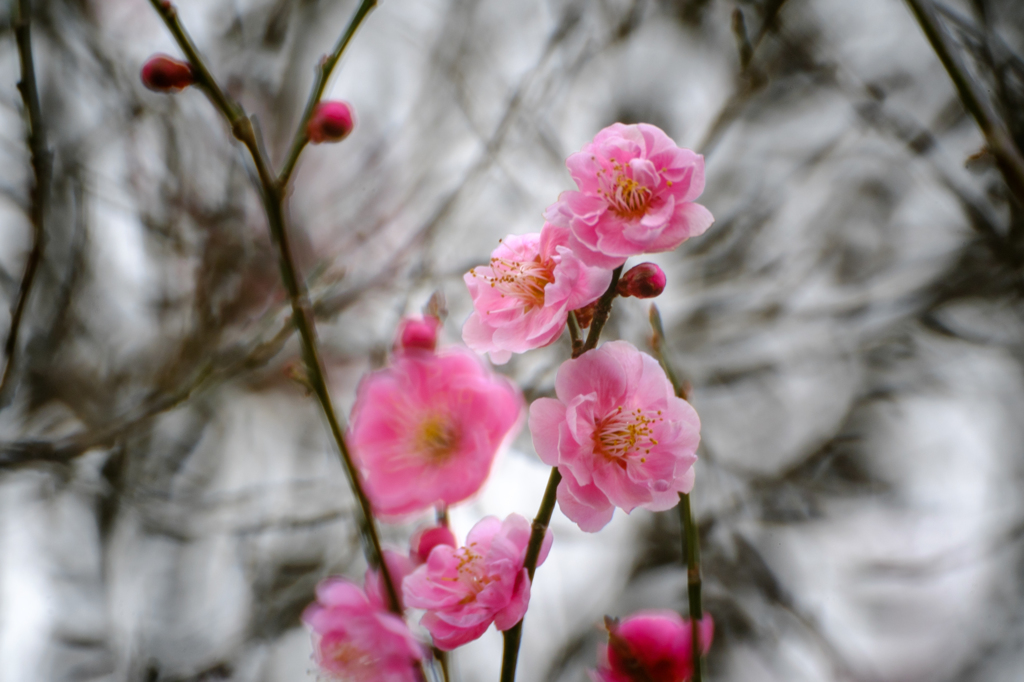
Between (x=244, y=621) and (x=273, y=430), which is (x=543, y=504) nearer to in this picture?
(x=244, y=621)

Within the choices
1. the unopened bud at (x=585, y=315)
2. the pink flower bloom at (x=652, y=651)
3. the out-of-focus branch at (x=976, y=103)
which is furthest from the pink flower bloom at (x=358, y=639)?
the out-of-focus branch at (x=976, y=103)

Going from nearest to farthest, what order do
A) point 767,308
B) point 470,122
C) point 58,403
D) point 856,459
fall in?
point 58,403
point 470,122
point 767,308
point 856,459

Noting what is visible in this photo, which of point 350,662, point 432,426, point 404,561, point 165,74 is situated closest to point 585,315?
point 432,426

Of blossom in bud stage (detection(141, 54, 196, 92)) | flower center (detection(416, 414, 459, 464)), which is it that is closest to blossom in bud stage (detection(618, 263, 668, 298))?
flower center (detection(416, 414, 459, 464))

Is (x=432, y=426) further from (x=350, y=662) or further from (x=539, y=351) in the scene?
(x=539, y=351)

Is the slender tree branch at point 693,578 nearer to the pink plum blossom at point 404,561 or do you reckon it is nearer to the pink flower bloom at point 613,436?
the pink flower bloom at point 613,436

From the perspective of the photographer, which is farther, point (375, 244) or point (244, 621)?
point (375, 244)

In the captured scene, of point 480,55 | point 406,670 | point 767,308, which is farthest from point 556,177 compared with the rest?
point 406,670
